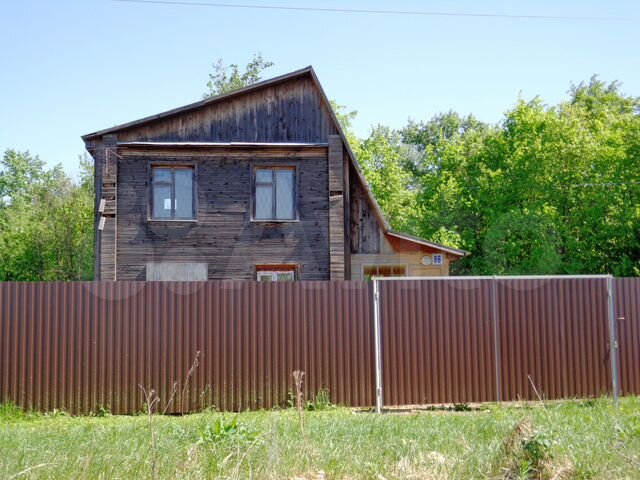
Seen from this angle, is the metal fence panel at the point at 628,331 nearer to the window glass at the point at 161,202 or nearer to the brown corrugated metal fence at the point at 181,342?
the brown corrugated metal fence at the point at 181,342

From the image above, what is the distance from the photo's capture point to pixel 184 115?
17859 millimetres

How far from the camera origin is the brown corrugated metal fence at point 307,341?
32.9 ft

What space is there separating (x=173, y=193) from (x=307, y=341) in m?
A: 8.68

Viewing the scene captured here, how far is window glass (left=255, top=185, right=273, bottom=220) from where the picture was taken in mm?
18078

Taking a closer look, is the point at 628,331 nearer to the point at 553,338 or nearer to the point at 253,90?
the point at 553,338

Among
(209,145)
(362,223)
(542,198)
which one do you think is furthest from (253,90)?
(542,198)

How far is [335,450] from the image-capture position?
665cm

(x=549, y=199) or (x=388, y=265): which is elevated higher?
(x=549, y=199)

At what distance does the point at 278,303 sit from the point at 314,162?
27.1 feet

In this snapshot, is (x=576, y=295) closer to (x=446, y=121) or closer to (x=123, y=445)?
(x=123, y=445)

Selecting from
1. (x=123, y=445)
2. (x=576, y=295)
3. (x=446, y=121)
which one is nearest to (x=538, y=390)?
(x=576, y=295)

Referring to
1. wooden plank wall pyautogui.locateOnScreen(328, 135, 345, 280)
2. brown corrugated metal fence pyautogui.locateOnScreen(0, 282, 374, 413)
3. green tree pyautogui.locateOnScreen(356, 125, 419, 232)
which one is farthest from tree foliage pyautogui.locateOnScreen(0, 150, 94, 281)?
brown corrugated metal fence pyautogui.locateOnScreen(0, 282, 374, 413)

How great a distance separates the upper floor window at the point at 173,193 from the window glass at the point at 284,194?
2160 mm

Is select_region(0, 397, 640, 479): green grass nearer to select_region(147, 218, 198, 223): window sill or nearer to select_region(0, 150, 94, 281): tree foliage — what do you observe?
select_region(147, 218, 198, 223): window sill
